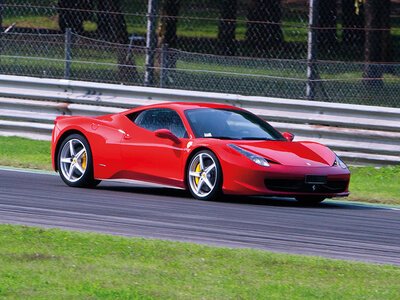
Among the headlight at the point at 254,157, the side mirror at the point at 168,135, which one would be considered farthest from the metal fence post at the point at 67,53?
the headlight at the point at 254,157

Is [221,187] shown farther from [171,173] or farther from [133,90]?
[133,90]

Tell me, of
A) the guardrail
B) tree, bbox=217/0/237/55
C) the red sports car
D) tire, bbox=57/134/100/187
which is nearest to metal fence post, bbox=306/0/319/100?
the guardrail

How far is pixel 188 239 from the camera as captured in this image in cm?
723

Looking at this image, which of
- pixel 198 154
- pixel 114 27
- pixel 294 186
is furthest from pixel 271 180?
pixel 114 27

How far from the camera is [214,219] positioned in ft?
27.8

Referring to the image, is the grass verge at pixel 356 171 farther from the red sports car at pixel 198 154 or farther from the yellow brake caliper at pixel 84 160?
the yellow brake caliper at pixel 84 160

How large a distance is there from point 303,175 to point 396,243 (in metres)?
2.31

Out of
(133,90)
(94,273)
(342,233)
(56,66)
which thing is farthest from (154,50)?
(94,273)

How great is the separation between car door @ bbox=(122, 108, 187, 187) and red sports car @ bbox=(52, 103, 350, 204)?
0.04 feet

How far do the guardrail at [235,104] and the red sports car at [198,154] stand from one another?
2178 millimetres

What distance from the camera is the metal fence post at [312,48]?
1293cm

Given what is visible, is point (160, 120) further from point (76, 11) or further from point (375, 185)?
point (76, 11)

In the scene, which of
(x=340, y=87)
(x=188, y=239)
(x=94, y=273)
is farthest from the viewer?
(x=340, y=87)

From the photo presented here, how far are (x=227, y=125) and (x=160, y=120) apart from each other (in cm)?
82
